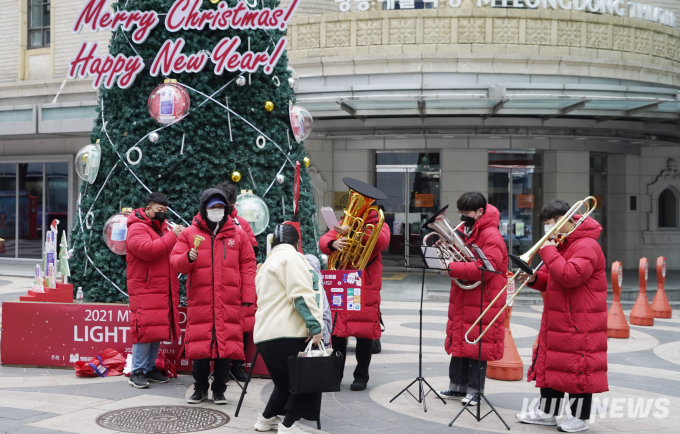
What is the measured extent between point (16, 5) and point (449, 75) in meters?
14.5

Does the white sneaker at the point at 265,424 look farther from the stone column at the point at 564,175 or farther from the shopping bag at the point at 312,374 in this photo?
the stone column at the point at 564,175

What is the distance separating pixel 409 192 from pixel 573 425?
1373 centimetres

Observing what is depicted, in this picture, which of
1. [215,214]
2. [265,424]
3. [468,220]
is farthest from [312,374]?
[468,220]

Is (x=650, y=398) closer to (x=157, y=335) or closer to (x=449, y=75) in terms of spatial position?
(x=157, y=335)

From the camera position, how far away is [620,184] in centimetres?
2053

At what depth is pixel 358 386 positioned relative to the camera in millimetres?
6930

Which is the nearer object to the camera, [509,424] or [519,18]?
[509,424]

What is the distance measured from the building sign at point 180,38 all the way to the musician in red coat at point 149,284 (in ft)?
5.97

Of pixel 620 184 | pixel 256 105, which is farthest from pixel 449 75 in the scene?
pixel 256 105

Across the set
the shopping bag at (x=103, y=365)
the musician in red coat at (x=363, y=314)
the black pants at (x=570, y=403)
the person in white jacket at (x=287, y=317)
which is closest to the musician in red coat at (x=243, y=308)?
the musician in red coat at (x=363, y=314)

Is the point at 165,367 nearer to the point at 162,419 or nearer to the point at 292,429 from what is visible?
the point at 162,419

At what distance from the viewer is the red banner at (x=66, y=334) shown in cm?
747

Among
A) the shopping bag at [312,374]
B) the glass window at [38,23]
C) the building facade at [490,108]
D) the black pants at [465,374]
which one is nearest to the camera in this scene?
the shopping bag at [312,374]

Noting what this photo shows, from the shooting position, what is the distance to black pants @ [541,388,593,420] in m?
5.61
